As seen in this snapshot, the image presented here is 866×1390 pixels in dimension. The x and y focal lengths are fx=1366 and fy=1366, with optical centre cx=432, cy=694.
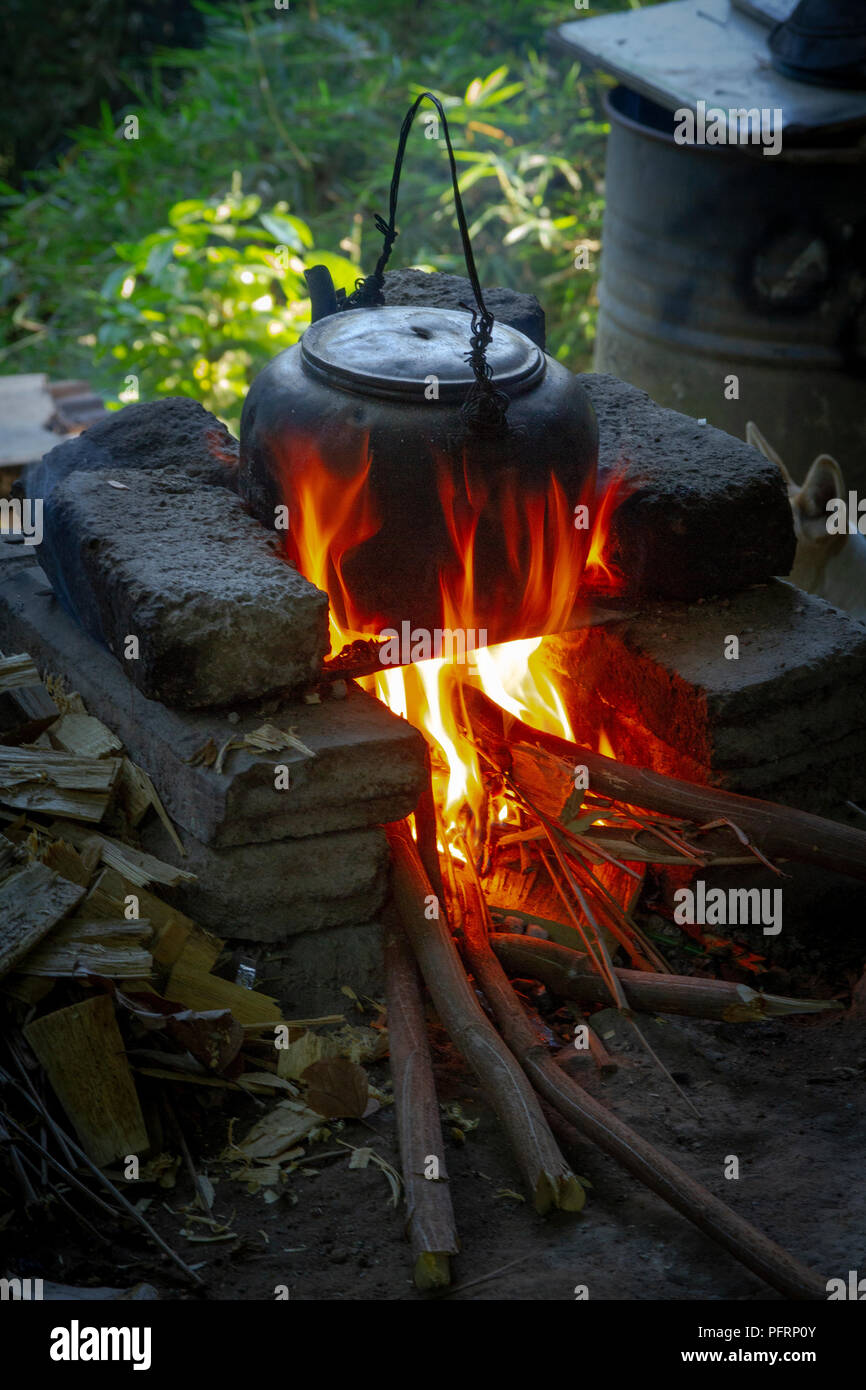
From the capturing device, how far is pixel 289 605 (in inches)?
111

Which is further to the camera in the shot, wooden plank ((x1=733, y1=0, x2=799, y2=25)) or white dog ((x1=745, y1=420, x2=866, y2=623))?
wooden plank ((x1=733, y1=0, x2=799, y2=25))

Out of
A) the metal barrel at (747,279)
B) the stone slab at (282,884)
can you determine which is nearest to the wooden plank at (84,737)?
the stone slab at (282,884)

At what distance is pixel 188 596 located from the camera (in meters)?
2.76

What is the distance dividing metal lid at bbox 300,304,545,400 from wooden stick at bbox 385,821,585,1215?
99 centimetres

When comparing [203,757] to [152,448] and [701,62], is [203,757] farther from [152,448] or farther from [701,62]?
[701,62]

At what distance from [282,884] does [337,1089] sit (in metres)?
0.45

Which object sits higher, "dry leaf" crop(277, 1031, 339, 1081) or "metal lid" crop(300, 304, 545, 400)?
"metal lid" crop(300, 304, 545, 400)

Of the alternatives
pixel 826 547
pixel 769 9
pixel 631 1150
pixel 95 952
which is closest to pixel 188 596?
pixel 95 952

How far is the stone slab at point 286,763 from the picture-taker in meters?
2.71

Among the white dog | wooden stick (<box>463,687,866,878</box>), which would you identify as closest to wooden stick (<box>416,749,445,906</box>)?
wooden stick (<box>463,687,866,878</box>)

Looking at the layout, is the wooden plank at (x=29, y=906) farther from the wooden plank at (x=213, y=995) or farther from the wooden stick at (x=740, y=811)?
the wooden stick at (x=740, y=811)

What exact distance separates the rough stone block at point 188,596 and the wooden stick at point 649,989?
0.76 meters

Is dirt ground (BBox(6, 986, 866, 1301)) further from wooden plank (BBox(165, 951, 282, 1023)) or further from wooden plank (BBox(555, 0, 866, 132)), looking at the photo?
wooden plank (BBox(555, 0, 866, 132))

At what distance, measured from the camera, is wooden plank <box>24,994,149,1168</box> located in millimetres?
2418
